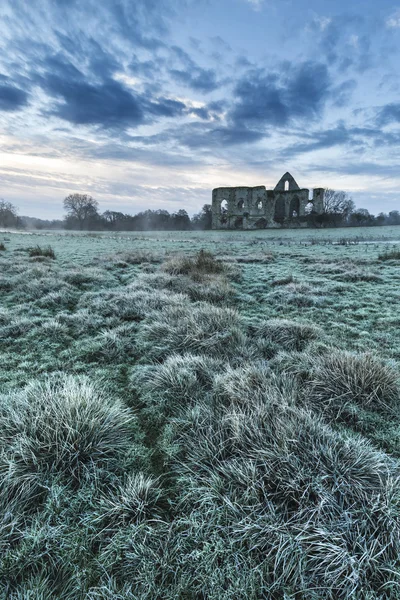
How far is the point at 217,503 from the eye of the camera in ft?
5.41

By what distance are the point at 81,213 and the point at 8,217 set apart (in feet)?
47.9

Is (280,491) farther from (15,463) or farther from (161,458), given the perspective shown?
(15,463)

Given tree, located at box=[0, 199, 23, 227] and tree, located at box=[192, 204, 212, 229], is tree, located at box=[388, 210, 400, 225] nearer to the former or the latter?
tree, located at box=[192, 204, 212, 229]

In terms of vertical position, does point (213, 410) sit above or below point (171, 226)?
below

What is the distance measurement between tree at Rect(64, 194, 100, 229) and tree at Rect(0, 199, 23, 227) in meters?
10.2

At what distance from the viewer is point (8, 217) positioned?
59.2 m

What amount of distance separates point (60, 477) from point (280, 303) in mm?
5340

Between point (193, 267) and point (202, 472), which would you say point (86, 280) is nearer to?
point (193, 267)

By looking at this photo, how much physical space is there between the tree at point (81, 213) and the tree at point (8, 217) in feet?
33.3

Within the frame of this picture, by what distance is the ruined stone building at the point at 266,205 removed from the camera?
167 feet

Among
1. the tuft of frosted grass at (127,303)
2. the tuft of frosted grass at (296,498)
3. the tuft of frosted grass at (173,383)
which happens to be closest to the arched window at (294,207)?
the tuft of frosted grass at (127,303)

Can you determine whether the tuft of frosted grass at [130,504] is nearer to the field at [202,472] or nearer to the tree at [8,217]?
the field at [202,472]

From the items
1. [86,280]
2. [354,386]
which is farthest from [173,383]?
[86,280]

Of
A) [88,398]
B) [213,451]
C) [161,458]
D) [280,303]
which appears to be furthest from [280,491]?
[280,303]
